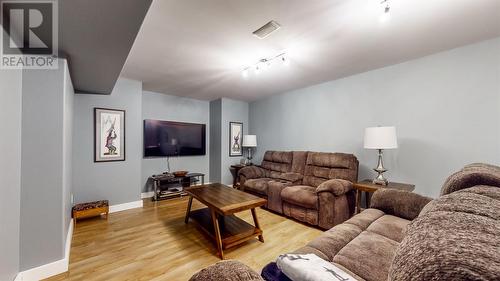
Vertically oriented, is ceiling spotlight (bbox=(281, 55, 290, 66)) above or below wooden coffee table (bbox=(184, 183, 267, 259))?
above

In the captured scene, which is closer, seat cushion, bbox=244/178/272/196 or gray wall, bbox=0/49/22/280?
gray wall, bbox=0/49/22/280

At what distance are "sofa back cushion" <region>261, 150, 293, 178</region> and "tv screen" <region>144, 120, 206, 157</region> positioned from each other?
179 centimetres

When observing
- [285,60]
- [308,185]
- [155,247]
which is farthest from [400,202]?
[155,247]

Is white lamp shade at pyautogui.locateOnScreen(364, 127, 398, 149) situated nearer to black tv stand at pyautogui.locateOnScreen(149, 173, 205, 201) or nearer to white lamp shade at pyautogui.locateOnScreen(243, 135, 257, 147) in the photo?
white lamp shade at pyautogui.locateOnScreen(243, 135, 257, 147)

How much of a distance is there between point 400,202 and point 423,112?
1486 mm

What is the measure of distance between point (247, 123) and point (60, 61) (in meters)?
4.12

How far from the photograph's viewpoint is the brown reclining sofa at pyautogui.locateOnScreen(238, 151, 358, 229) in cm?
264

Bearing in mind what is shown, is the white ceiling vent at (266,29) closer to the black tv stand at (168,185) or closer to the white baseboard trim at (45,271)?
the white baseboard trim at (45,271)

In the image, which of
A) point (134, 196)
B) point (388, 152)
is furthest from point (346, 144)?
point (134, 196)

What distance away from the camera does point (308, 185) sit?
3.47 metres

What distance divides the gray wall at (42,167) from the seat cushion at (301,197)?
2632mm

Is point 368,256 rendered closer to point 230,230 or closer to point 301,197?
point 230,230

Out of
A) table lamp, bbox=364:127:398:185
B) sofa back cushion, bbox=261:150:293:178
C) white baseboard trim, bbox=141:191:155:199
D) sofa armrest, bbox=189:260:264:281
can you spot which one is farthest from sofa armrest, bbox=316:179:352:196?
white baseboard trim, bbox=141:191:155:199

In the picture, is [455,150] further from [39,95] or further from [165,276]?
[39,95]
